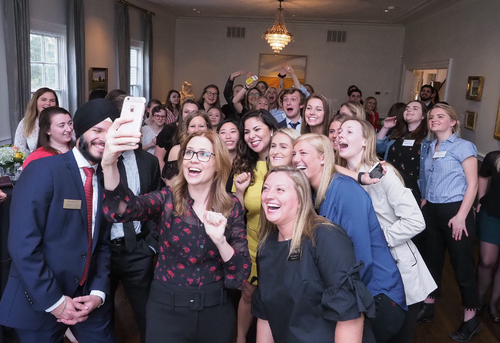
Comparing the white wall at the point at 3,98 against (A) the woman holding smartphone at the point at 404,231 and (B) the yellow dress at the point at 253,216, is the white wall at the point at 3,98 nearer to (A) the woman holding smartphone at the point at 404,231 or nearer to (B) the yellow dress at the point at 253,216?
(B) the yellow dress at the point at 253,216

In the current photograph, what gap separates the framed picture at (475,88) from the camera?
262 inches

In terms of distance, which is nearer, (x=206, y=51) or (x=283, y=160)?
(x=283, y=160)

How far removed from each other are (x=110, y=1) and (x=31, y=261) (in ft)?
27.8

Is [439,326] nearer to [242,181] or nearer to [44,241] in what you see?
[242,181]

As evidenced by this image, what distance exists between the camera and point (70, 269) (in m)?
2.00

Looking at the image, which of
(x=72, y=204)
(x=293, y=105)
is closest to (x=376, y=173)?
(x=72, y=204)

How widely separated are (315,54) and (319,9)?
8.49 ft

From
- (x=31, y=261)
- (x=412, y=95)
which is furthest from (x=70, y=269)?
(x=412, y=95)

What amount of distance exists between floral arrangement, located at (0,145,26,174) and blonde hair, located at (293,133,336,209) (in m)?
2.38

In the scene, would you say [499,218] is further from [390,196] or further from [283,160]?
[283,160]

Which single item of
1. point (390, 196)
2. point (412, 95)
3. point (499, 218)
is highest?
point (412, 95)

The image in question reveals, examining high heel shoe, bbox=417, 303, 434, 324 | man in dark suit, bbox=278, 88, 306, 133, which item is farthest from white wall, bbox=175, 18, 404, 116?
high heel shoe, bbox=417, 303, 434, 324

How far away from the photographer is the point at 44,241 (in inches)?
76.1

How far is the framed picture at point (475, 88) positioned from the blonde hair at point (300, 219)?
20.0 ft
